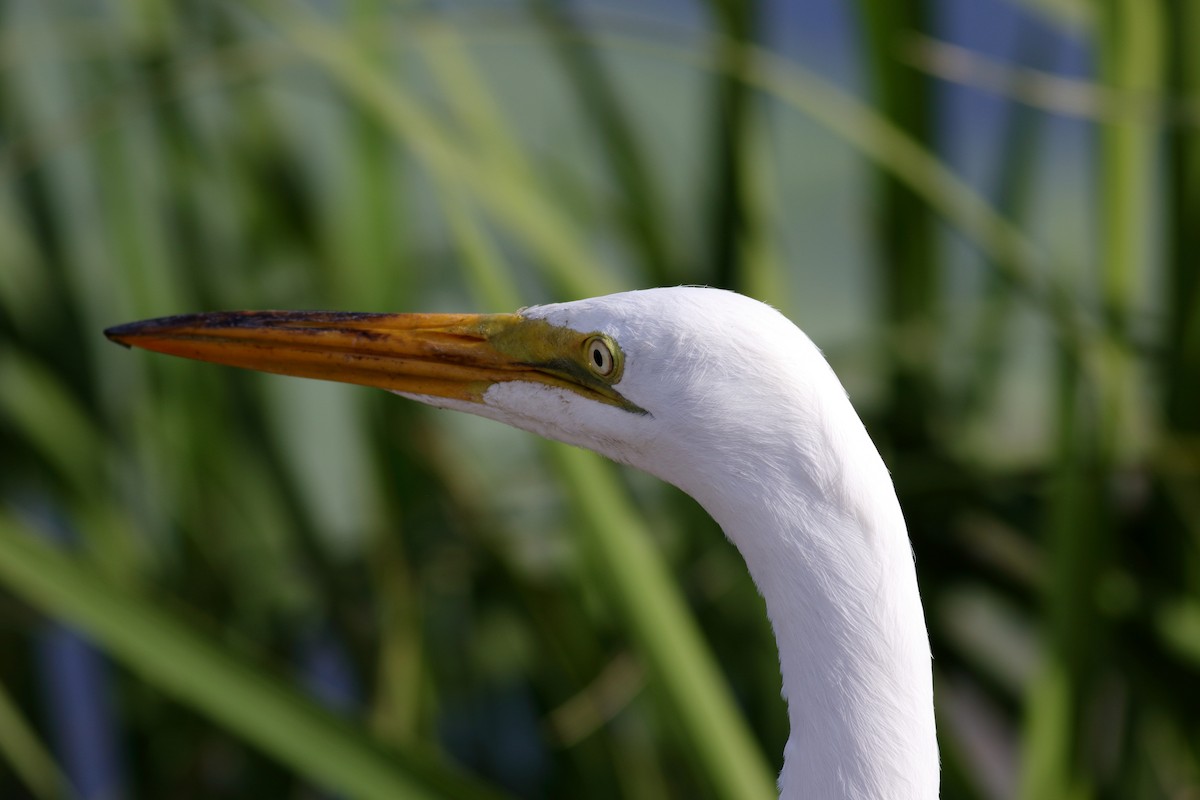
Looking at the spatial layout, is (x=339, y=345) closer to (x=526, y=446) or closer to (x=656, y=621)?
(x=656, y=621)

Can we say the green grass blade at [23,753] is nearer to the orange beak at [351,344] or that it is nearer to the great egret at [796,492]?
the orange beak at [351,344]

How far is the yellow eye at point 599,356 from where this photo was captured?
0.53 metres

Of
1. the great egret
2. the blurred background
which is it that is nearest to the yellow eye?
the great egret

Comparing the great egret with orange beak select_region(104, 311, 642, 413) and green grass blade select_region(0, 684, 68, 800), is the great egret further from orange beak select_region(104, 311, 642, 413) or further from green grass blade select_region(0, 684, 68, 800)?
green grass blade select_region(0, 684, 68, 800)

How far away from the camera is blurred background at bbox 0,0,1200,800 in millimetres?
845

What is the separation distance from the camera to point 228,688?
741 mm

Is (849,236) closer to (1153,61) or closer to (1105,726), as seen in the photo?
(1105,726)

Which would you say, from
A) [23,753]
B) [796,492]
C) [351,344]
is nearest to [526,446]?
[23,753]

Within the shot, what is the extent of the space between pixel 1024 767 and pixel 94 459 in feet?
3.30

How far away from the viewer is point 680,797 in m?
1.18

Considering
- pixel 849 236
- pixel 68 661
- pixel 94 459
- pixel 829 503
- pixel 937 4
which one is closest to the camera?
pixel 829 503

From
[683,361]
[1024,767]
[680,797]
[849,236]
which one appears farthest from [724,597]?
[849,236]

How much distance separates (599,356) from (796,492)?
12 cm

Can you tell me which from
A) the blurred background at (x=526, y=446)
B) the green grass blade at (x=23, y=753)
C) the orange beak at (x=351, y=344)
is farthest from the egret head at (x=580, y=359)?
the green grass blade at (x=23, y=753)
